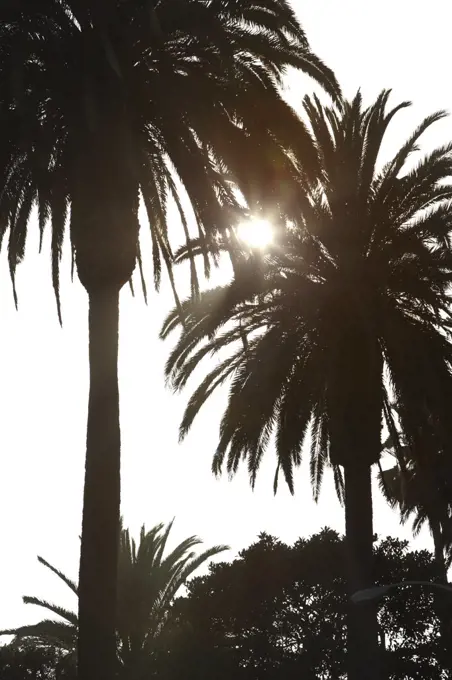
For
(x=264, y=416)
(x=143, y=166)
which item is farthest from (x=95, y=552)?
(x=264, y=416)

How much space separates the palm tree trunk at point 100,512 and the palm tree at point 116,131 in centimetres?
2

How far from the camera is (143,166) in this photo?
52.1 ft

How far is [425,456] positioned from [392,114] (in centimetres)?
755

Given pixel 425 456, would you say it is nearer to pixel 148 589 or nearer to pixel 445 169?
pixel 445 169

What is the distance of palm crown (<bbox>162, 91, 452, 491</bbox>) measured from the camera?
2130 centimetres

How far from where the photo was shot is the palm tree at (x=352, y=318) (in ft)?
69.7

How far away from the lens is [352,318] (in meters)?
21.9

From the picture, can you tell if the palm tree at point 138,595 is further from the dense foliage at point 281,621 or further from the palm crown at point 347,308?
the palm crown at point 347,308

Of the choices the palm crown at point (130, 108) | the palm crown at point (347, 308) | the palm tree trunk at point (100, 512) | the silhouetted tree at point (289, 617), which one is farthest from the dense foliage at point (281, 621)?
the palm crown at point (130, 108)

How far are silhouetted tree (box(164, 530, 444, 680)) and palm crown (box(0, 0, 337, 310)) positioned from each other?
10.8 metres

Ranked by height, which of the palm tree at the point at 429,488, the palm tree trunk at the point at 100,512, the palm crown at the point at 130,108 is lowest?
the palm tree trunk at the point at 100,512

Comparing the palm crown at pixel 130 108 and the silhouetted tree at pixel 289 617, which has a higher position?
the palm crown at pixel 130 108

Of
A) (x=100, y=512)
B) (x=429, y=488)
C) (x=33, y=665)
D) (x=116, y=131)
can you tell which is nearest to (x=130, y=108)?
(x=116, y=131)

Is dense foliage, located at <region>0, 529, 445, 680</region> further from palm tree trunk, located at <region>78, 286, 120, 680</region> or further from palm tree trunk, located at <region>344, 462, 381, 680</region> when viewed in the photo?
palm tree trunk, located at <region>78, 286, 120, 680</region>
